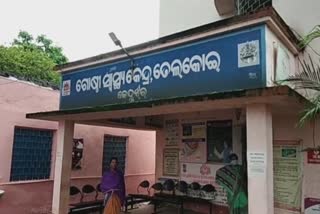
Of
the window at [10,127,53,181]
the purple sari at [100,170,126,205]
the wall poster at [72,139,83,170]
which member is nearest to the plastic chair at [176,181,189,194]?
the purple sari at [100,170,126,205]

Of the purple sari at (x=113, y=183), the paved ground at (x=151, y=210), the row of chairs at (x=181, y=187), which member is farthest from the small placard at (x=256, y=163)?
the paved ground at (x=151, y=210)

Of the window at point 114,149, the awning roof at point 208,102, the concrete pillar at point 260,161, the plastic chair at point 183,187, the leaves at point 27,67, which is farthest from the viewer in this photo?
the window at point 114,149

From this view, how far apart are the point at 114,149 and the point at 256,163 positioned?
765 cm

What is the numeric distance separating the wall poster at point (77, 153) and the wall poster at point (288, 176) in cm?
592

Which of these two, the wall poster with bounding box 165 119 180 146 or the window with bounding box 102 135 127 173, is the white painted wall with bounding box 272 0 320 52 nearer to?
the wall poster with bounding box 165 119 180 146

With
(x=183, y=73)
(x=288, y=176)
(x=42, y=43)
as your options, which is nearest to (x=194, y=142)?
(x=288, y=176)

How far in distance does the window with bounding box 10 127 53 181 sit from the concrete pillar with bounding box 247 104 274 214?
6.19m

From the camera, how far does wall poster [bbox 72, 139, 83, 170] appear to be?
10164 millimetres

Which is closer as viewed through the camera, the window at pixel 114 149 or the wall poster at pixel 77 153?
the wall poster at pixel 77 153

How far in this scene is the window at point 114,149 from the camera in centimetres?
1138

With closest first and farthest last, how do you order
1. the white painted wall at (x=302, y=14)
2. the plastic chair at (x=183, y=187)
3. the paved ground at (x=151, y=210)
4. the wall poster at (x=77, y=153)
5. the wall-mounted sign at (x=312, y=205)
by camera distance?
the wall-mounted sign at (x=312, y=205), the white painted wall at (x=302, y=14), the plastic chair at (x=183, y=187), the paved ground at (x=151, y=210), the wall poster at (x=77, y=153)

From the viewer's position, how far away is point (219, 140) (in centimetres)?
884

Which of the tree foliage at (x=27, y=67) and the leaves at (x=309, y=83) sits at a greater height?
the tree foliage at (x=27, y=67)

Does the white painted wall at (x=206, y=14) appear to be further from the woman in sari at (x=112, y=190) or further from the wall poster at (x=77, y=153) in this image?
the woman in sari at (x=112, y=190)
